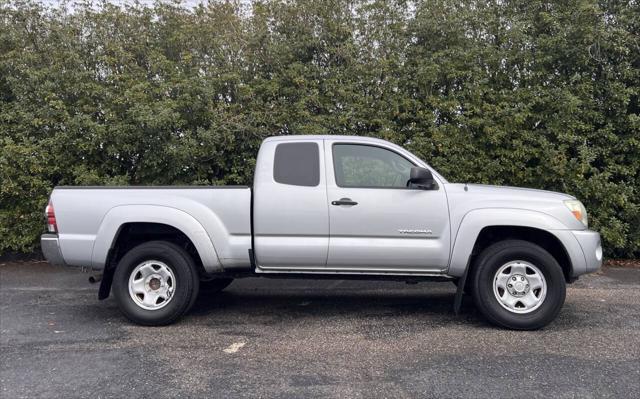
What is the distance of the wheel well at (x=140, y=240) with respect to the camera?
593cm

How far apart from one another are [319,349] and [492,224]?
2045 mm

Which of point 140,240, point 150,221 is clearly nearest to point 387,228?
point 150,221

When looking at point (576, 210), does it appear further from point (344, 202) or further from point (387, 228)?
point (344, 202)

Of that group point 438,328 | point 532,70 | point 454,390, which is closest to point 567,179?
point 532,70

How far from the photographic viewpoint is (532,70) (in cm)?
882

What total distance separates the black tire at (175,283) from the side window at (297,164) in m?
1.28

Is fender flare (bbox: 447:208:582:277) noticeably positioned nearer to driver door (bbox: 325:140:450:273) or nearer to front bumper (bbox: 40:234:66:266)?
driver door (bbox: 325:140:450:273)

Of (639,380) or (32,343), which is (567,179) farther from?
(32,343)

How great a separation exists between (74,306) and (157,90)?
137 inches

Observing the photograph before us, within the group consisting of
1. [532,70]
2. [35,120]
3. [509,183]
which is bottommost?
[509,183]

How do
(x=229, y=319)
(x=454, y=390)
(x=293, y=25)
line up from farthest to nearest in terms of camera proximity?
(x=293, y=25), (x=229, y=319), (x=454, y=390)

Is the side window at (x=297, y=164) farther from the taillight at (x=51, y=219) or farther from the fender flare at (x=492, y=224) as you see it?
the taillight at (x=51, y=219)

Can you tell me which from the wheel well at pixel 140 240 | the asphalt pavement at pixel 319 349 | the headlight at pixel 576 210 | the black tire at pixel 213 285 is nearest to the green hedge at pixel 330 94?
the asphalt pavement at pixel 319 349

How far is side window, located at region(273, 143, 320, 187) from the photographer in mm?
5844
